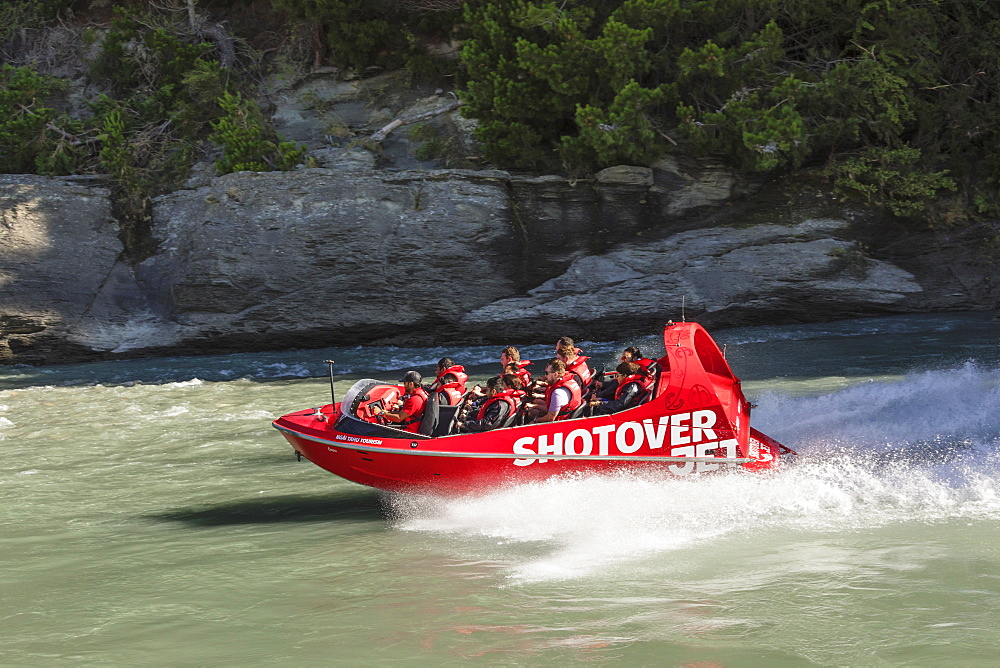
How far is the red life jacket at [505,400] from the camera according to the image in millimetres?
8484

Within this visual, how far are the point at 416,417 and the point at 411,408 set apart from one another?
0.10 m

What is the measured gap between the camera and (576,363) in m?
9.01

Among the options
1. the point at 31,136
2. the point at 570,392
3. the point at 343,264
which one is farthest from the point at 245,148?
the point at 570,392

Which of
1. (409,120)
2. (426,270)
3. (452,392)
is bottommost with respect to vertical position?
(452,392)

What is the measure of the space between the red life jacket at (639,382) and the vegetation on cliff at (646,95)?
1118 cm

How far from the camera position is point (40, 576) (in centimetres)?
661

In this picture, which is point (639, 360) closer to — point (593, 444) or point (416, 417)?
point (593, 444)

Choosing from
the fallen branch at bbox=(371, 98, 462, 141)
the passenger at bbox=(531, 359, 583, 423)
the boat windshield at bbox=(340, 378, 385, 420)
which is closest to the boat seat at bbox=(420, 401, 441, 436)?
the boat windshield at bbox=(340, 378, 385, 420)

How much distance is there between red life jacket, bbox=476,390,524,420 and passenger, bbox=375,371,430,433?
524 millimetres

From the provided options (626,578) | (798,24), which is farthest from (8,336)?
(798,24)

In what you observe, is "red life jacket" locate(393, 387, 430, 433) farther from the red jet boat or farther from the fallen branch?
the fallen branch

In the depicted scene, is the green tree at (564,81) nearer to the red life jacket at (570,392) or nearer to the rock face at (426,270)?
the rock face at (426,270)

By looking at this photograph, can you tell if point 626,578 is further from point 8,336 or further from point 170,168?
point 170,168

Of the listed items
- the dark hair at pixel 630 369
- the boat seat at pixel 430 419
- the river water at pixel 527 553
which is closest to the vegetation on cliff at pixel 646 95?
the river water at pixel 527 553
